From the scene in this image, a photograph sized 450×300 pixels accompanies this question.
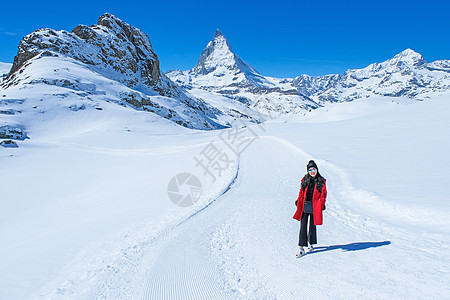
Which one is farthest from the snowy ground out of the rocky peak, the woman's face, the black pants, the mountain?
the rocky peak

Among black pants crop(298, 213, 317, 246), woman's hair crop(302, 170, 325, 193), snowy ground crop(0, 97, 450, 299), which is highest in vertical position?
woman's hair crop(302, 170, 325, 193)

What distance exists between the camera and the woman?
509 cm

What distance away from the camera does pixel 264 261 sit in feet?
16.6

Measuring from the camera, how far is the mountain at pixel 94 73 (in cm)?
5722

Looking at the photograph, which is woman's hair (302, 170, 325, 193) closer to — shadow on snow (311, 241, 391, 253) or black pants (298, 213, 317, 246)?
black pants (298, 213, 317, 246)

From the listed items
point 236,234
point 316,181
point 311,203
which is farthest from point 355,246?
point 236,234

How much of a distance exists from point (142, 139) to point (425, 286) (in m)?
34.8

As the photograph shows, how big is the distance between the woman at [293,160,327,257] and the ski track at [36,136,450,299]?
1.16 feet

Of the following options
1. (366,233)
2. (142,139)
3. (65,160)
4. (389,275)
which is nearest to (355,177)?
(366,233)

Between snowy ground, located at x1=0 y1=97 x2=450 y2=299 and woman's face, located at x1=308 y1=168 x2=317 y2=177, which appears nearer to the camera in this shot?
snowy ground, located at x1=0 y1=97 x2=450 y2=299

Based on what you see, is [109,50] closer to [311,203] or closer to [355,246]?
[311,203]

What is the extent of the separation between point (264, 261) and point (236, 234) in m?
1.48

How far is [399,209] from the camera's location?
22.5ft

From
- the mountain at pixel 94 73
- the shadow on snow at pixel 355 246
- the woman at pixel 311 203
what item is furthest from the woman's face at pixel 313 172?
the mountain at pixel 94 73
